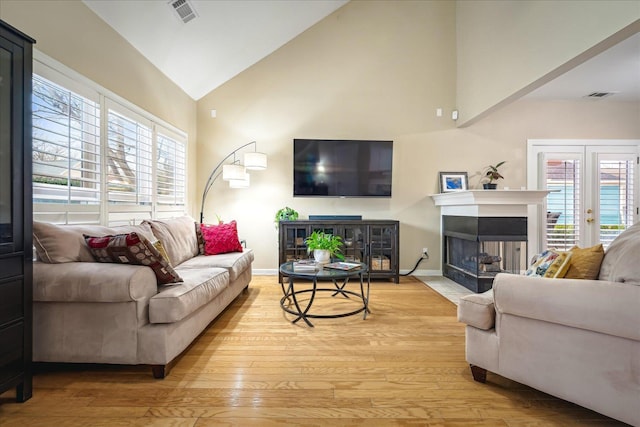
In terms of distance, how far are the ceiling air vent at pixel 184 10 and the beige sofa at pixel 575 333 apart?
3484 millimetres

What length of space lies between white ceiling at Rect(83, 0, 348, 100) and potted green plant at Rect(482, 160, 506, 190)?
3222 mm

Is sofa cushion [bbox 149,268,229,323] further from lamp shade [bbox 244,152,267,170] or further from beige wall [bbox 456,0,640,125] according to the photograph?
beige wall [bbox 456,0,640,125]

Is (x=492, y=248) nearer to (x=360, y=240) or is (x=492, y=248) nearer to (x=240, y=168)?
(x=360, y=240)

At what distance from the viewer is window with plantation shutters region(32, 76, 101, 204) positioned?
2088 mm

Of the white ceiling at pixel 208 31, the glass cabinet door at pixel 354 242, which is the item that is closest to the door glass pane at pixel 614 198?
the glass cabinet door at pixel 354 242

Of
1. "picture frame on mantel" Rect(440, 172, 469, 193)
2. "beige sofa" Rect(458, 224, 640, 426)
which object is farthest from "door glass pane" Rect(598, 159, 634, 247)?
"beige sofa" Rect(458, 224, 640, 426)

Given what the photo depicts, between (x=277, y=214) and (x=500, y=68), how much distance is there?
10.5 feet

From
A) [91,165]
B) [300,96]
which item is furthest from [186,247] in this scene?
[300,96]

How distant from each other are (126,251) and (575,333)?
2464 millimetres

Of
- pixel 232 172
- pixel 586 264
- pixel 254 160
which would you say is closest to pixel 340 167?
pixel 254 160

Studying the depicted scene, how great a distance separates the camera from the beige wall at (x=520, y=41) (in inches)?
88.0

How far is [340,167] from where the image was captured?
4418mm

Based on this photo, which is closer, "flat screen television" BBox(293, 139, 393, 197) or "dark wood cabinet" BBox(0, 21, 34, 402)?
"dark wood cabinet" BBox(0, 21, 34, 402)

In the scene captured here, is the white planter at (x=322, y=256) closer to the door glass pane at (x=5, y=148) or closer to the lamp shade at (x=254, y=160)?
the lamp shade at (x=254, y=160)
